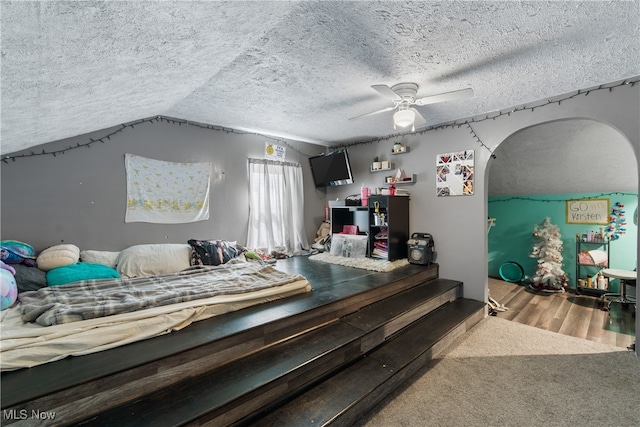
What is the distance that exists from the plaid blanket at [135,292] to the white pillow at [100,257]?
17.7 inches

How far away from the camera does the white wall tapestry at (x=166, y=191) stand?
305cm

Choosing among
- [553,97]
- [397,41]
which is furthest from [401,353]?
[553,97]

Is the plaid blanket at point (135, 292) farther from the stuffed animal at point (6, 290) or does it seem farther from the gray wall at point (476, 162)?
the gray wall at point (476, 162)

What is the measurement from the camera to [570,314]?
11.1 ft

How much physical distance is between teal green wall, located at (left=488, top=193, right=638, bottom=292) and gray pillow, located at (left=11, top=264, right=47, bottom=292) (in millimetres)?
6498

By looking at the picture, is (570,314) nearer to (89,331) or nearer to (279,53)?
(279,53)

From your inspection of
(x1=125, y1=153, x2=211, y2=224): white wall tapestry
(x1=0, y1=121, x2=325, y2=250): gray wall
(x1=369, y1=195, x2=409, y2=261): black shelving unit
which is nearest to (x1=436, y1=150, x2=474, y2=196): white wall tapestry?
(x1=369, y1=195, x2=409, y2=261): black shelving unit

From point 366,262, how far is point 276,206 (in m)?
1.71

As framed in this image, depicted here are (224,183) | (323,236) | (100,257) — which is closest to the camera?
(100,257)

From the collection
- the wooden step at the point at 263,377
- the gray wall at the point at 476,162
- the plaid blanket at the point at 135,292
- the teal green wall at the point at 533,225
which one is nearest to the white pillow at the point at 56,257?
the plaid blanket at the point at 135,292

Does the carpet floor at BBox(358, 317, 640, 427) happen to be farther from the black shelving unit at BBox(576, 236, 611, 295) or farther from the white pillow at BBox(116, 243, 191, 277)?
the white pillow at BBox(116, 243, 191, 277)

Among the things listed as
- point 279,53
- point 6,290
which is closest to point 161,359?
point 6,290

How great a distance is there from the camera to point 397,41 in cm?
177

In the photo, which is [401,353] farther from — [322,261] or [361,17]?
[361,17]
